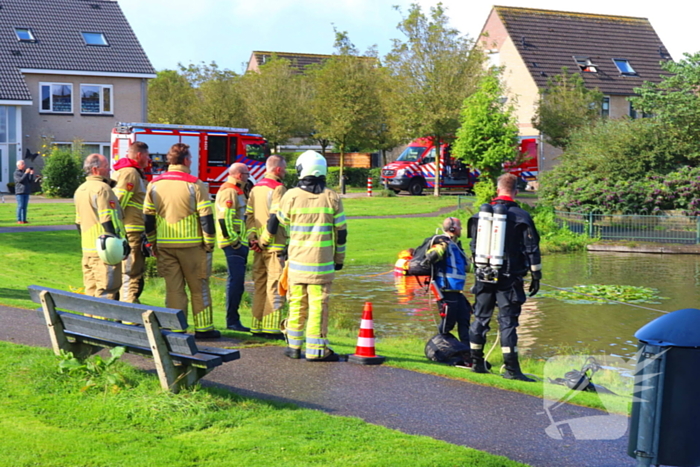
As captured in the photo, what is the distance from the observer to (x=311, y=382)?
24.0 ft

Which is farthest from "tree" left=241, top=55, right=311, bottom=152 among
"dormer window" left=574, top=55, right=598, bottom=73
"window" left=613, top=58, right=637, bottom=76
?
"window" left=613, top=58, right=637, bottom=76

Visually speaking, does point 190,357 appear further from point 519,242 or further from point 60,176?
point 60,176

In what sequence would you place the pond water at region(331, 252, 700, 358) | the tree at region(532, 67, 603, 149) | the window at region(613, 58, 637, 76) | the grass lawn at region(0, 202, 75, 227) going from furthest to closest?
the window at region(613, 58, 637, 76) → the tree at region(532, 67, 603, 149) → the grass lawn at region(0, 202, 75, 227) → the pond water at region(331, 252, 700, 358)

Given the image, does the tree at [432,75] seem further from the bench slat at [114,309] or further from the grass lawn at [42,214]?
the bench slat at [114,309]

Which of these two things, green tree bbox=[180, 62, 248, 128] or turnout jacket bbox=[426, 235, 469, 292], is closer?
turnout jacket bbox=[426, 235, 469, 292]

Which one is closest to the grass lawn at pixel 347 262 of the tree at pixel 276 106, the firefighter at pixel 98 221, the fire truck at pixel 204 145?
the firefighter at pixel 98 221

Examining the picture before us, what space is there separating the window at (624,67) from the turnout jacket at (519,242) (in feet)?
155

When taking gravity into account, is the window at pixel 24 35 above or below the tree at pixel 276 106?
above

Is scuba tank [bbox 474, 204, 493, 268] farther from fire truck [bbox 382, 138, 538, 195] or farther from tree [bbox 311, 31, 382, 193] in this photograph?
tree [bbox 311, 31, 382, 193]

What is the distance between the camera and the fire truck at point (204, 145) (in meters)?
33.1

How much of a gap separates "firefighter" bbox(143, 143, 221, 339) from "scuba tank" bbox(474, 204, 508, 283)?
2.62 meters

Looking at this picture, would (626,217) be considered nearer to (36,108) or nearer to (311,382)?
(311,382)

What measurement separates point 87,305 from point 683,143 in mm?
25309

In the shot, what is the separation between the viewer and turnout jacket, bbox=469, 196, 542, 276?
26.7 ft
